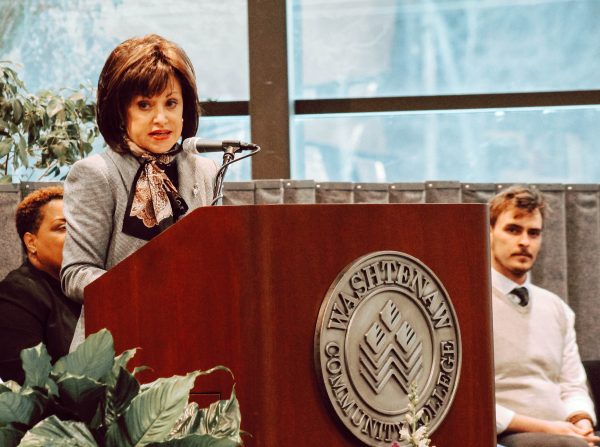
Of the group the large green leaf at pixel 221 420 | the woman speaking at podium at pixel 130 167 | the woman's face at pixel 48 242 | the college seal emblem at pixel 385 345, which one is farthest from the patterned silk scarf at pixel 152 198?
the woman's face at pixel 48 242

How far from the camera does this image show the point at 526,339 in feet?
10.4

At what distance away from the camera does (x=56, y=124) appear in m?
3.64

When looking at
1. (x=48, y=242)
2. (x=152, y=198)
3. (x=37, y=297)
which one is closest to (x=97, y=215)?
(x=152, y=198)

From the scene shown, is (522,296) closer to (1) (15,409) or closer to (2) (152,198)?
(2) (152,198)

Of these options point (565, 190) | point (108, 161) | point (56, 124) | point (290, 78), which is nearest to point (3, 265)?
point (56, 124)

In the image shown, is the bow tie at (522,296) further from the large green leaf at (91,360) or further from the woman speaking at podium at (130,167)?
the large green leaf at (91,360)

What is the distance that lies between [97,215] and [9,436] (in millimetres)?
797

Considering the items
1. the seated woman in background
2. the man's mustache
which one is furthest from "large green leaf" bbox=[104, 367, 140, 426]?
the man's mustache

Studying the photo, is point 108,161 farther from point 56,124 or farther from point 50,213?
point 56,124

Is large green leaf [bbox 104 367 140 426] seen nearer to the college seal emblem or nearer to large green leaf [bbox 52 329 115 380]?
large green leaf [bbox 52 329 115 380]

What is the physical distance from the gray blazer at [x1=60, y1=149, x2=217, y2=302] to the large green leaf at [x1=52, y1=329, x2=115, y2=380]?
0.66 m

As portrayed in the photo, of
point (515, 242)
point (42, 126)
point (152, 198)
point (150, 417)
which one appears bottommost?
point (150, 417)

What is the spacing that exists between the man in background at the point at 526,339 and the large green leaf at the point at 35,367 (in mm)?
2517

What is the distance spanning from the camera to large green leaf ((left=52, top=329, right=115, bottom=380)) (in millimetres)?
767
